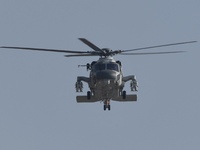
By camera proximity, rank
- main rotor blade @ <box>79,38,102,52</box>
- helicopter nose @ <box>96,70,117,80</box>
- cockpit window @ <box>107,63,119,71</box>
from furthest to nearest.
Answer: cockpit window @ <box>107,63,119,71</box> < helicopter nose @ <box>96,70,117,80</box> < main rotor blade @ <box>79,38,102,52</box>

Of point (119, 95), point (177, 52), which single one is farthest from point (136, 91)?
point (177, 52)

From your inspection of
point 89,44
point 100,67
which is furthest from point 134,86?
point 89,44

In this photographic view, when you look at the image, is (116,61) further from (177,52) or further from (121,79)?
(177,52)

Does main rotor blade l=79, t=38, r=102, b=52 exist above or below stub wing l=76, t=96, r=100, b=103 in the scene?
above

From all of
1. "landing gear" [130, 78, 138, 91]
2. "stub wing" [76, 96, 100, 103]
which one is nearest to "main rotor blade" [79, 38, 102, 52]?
"landing gear" [130, 78, 138, 91]

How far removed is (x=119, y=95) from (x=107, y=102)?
122 cm

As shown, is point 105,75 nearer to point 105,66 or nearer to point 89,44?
point 105,66

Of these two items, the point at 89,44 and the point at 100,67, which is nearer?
the point at 89,44

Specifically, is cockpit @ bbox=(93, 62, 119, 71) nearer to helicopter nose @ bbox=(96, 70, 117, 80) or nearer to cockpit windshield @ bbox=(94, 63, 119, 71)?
cockpit windshield @ bbox=(94, 63, 119, 71)

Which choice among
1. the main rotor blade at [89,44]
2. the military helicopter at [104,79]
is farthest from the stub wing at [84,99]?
the main rotor blade at [89,44]

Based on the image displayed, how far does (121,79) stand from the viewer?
68.4 meters

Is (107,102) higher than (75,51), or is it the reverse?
(75,51)

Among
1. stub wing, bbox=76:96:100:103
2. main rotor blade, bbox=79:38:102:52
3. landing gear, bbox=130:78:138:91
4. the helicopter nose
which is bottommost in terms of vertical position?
stub wing, bbox=76:96:100:103

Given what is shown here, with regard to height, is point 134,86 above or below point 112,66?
below
